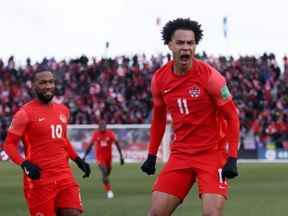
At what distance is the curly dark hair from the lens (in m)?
9.77

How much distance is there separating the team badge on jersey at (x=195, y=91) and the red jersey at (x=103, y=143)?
15.2 meters

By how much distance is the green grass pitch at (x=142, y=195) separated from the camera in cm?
1859

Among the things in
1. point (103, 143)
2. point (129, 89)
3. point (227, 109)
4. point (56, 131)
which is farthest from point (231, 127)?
point (129, 89)

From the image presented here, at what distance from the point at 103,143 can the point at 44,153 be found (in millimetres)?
13834

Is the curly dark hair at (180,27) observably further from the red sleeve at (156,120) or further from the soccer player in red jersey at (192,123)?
the red sleeve at (156,120)

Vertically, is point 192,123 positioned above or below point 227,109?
below

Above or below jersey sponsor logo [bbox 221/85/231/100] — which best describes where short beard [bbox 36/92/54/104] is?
below

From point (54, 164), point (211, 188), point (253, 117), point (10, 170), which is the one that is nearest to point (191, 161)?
point (211, 188)

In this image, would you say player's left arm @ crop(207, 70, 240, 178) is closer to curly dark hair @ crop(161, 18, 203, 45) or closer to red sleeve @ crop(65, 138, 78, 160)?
curly dark hair @ crop(161, 18, 203, 45)

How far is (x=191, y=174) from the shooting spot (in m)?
9.66

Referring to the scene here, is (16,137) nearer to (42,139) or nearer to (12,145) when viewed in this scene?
(12,145)

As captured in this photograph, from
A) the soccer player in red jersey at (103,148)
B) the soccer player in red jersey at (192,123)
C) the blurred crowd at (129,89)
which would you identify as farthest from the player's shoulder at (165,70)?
the blurred crowd at (129,89)

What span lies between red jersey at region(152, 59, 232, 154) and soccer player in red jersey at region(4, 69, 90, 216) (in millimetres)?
1939

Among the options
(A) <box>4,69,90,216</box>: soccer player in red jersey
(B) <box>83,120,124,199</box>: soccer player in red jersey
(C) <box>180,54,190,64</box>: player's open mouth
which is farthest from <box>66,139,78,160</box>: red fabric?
(B) <box>83,120,124,199</box>: soccer player in red jersey
